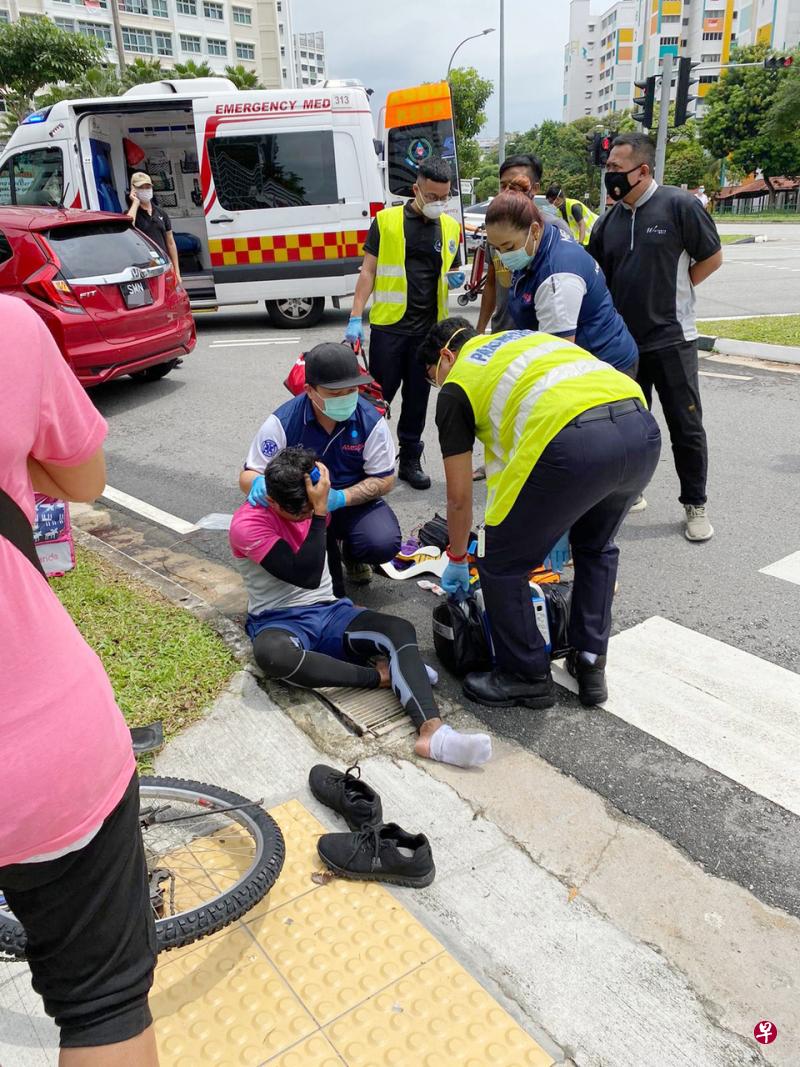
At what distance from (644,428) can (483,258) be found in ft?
23.1

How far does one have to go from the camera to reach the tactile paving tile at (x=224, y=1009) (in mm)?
1771

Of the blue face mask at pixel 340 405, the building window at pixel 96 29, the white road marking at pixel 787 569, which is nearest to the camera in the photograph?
the blue face mask at pixel 340 405

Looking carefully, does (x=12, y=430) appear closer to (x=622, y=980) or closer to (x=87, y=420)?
(x=87, y=420)

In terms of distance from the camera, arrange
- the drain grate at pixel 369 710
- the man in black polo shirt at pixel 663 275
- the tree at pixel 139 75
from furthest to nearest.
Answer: the tree at pixel 139 75 → the man in black polo shirt at pixel 663 275 → the drain grate at pixel 369 710

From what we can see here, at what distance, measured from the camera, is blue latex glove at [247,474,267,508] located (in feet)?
10.4

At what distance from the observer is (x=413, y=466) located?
5387mm

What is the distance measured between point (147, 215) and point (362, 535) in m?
7.62

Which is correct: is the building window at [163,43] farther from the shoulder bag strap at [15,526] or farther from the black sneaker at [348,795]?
the shoulder bag strap at [15,526]

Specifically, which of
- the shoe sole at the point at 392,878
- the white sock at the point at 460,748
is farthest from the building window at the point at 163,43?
the shoe sole at the point at 392,878

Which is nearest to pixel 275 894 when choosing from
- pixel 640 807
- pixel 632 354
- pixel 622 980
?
pixel 622 980

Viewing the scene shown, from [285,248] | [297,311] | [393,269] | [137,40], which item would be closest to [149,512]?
[393,269]

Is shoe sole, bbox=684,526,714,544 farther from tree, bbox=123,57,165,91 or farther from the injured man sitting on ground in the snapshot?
tree, bbox=123,57,165,91

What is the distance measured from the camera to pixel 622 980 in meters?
1.92

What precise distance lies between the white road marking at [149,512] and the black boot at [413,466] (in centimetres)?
140
